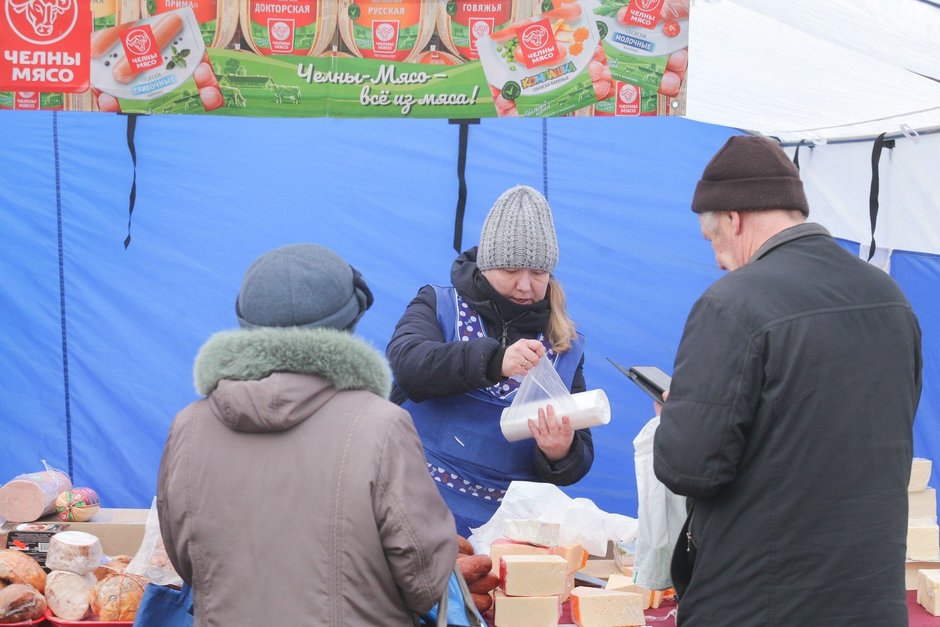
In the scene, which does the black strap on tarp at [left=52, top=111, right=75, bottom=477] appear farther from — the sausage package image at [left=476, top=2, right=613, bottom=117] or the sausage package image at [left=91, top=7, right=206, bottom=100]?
the sausage package image at [left=476, top=2, right=613, bottom=117]

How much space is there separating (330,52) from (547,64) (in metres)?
0.88

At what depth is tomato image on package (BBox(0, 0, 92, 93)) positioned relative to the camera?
3775 millimetres

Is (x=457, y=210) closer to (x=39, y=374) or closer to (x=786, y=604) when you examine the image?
(x=39, y=374)

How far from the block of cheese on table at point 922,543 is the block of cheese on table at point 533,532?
99 cm

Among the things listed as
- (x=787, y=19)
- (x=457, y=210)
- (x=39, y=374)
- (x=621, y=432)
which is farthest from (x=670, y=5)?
(x=39, y=374)

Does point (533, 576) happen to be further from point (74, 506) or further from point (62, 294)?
point (62, 294)

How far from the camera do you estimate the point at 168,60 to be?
379cm

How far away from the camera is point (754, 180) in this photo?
1828mm

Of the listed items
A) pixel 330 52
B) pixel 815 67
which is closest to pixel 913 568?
pixel 815 67

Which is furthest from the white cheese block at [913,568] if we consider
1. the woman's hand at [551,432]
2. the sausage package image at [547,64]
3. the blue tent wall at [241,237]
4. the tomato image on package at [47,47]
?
the tomato image on package at [47,47]

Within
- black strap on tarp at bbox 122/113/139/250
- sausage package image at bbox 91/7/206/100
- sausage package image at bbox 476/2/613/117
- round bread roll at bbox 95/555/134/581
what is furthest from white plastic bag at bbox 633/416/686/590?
sausage package image at bbox 91/7/206/100

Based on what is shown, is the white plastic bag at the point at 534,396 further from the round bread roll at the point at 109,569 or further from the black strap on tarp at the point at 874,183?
the black strap on tarp at the point at 874,183

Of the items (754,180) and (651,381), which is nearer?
(754,180)

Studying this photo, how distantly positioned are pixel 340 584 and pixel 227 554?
0.20 meters
